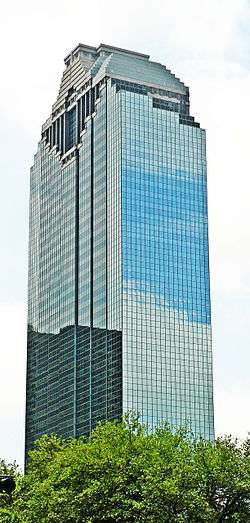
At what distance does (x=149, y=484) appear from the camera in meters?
60.1

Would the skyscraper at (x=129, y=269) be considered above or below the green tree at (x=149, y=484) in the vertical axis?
above

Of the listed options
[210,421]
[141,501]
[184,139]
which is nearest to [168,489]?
[141,501]

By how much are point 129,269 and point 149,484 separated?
112m

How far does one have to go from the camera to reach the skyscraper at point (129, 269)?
562 ft

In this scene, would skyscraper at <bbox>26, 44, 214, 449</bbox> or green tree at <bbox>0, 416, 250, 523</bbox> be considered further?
skyscraper at <bbox>26, 44, 214, 449</bbox>

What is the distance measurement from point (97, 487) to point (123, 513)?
7.45ft

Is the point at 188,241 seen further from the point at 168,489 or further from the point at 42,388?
the point at 168,489

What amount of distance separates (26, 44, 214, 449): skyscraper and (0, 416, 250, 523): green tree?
327 feet

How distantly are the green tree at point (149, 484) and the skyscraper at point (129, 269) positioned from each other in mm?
99813

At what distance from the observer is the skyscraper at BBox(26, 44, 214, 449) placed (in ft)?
562

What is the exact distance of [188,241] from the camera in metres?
182

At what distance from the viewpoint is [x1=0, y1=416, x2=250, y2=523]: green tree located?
59.8 metres

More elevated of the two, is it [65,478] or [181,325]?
[181,325]

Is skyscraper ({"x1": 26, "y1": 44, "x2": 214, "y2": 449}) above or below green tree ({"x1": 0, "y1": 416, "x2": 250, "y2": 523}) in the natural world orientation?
above
